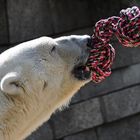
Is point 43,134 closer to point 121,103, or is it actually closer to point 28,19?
point 121,103

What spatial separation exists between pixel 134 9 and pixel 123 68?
258 cm

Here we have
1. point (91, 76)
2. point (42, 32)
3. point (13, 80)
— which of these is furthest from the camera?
point (42, 32)

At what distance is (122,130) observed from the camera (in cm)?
515

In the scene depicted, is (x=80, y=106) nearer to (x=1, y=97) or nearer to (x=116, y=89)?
(x=116, y=89)

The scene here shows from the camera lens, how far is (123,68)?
505cm

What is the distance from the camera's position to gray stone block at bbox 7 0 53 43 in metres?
4.69

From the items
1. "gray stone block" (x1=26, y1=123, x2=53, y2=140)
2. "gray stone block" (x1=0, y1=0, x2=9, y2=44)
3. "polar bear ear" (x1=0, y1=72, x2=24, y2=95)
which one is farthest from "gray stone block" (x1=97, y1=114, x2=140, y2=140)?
"polar bear ear" (x1=0, y1=72, x2=24, y2=95)

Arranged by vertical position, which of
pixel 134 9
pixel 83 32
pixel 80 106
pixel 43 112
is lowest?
pixel 80 106

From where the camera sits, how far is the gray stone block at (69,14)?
483 centimetres

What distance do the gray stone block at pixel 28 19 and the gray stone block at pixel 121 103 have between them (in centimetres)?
81

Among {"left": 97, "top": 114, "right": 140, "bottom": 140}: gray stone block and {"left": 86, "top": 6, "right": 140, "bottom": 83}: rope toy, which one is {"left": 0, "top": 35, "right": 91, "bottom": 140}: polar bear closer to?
{"left": 86, "top": 6, "right": 140, "bottom": 83}: rope toy

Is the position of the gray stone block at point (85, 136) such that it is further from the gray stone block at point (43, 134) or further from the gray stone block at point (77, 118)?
the gray stone block at point (43, 134)

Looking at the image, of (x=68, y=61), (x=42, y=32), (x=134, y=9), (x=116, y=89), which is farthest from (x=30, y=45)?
(x=116, y=89)

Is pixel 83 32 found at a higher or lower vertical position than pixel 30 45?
lower
